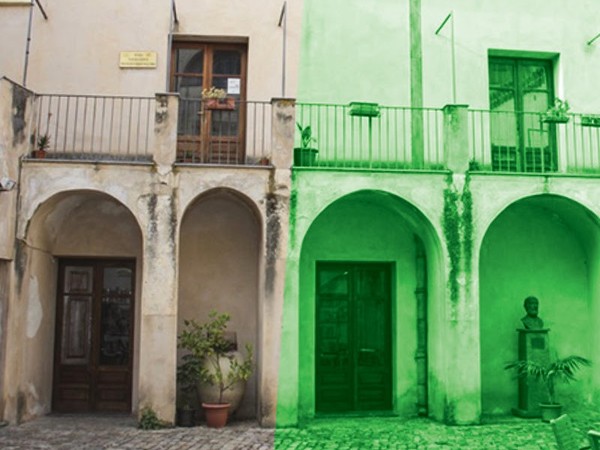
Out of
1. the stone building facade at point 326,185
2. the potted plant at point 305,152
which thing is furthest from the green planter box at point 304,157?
the stone building facade at point 326,185

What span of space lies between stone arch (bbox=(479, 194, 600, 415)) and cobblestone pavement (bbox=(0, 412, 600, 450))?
114cm

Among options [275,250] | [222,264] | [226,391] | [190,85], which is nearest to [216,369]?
[226,391]

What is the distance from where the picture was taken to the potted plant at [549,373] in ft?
40.6

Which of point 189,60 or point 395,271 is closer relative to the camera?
point 395,271

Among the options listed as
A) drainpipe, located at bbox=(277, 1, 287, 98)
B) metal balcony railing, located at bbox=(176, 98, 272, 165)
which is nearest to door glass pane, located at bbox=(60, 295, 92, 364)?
metal balcony railing, located at bbox=(176, 98, 272, 165)

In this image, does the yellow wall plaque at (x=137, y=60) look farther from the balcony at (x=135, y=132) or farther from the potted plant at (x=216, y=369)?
the potted plant at (x=216, y=369)

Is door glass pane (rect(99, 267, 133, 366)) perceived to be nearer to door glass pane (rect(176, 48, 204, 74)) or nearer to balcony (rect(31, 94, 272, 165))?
balcony (rect(31, 94, 272, 165))

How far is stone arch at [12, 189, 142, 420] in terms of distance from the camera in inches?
464

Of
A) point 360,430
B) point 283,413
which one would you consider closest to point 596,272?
point 360,430

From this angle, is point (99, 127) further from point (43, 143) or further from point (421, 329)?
point (421, 329)

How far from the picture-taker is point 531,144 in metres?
14.2

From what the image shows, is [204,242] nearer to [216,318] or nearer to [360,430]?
[216,318]

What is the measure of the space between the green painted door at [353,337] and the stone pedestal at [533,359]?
2.37 m

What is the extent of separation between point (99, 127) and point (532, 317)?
27.9 feet
